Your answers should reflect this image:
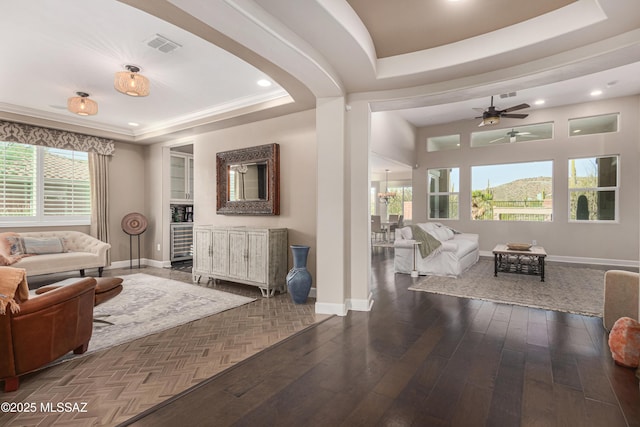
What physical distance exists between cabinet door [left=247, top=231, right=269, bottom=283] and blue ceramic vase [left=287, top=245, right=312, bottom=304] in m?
0.52

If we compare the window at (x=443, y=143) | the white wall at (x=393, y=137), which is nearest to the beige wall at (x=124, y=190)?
the white wall at (x=393, y=137)

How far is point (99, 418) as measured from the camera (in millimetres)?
1793

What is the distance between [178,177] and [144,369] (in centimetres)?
593

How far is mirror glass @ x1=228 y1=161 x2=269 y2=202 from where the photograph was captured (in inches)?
201

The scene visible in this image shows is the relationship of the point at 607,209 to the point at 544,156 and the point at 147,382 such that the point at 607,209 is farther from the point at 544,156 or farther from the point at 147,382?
the point at 147,382

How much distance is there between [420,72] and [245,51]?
1.76 m

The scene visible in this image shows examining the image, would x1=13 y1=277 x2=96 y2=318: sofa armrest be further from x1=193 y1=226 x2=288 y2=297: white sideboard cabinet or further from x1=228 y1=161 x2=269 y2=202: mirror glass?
x1=228 y1=161 x2=269 y2=202: mirror glass

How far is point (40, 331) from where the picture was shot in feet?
7.02

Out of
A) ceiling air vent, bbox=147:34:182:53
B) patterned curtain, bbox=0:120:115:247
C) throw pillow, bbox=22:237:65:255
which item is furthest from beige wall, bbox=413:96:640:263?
throw pillow, bbox=22:237:65:255

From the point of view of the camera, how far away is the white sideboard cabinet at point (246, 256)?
448cm

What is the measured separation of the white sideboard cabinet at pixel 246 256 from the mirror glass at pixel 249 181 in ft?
1.70

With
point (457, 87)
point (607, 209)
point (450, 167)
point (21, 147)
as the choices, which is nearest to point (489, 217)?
point (450, 167)

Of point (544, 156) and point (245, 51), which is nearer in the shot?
point (245, 51)

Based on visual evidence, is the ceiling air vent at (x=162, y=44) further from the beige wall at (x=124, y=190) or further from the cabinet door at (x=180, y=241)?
the cabinet door at (x=180, y=241)
